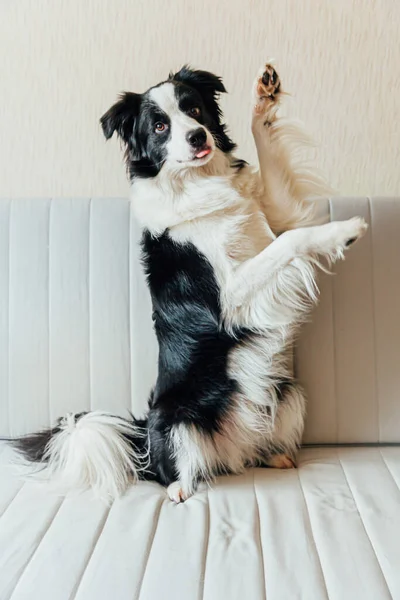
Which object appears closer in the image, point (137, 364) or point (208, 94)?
point (208, 94)

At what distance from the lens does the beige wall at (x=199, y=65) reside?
189cm

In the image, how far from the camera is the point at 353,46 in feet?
6.20

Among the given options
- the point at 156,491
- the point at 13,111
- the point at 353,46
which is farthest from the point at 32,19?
the point at 156,491

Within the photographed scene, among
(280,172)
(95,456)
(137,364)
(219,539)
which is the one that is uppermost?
(280,172)

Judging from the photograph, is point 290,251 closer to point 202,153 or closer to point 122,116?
point 202,153

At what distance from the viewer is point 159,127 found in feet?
5.13

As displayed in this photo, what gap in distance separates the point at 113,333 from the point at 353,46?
111cm

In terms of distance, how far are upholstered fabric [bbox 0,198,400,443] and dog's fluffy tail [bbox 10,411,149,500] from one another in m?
0.13

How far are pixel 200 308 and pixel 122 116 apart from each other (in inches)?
20.4

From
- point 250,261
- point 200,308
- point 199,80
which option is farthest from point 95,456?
point 199,80

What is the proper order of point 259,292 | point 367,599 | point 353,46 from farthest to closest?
point 353,46, point 259,292, point 367,599

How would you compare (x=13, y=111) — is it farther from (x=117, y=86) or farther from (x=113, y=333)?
(x=113, y=333)

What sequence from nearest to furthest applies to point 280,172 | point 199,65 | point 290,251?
point 290,251 → point 280,172 → point 199,65

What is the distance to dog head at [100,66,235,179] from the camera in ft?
4.99
